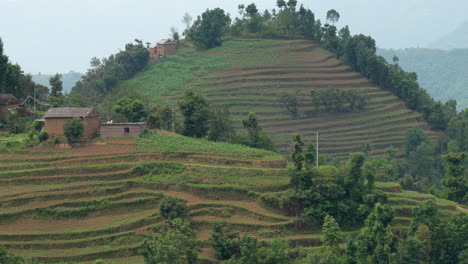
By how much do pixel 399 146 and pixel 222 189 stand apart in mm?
25013

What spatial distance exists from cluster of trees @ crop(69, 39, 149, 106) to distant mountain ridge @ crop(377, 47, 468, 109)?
66.8 metres

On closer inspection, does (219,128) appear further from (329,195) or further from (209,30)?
(209,30)

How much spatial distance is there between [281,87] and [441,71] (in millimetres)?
78422

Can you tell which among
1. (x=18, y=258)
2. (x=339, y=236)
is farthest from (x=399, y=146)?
(x=18, y=258)

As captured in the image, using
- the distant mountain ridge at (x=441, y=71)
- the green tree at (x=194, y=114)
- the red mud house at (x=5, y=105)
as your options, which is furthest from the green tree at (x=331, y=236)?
the distant mountain ridge at (x=441, y=71)

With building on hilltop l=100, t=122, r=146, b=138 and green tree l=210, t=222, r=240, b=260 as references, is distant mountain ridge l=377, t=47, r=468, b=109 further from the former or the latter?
green tree l=210, t=222, r=240, b=260

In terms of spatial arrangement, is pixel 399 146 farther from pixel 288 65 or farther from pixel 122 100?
pixel 122 100

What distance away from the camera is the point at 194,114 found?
38.1 metres

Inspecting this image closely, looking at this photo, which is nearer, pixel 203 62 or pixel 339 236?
pixel 339 236

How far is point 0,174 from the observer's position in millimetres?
31484

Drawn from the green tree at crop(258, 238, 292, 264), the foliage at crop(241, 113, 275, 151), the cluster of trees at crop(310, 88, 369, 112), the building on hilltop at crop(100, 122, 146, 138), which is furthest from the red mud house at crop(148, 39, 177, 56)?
the green tree at crop(258, 238, 292, 264)

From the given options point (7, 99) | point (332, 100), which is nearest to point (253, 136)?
point (7, 99)

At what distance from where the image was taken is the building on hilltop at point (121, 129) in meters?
35.5

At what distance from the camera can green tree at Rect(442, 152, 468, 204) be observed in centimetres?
3416
